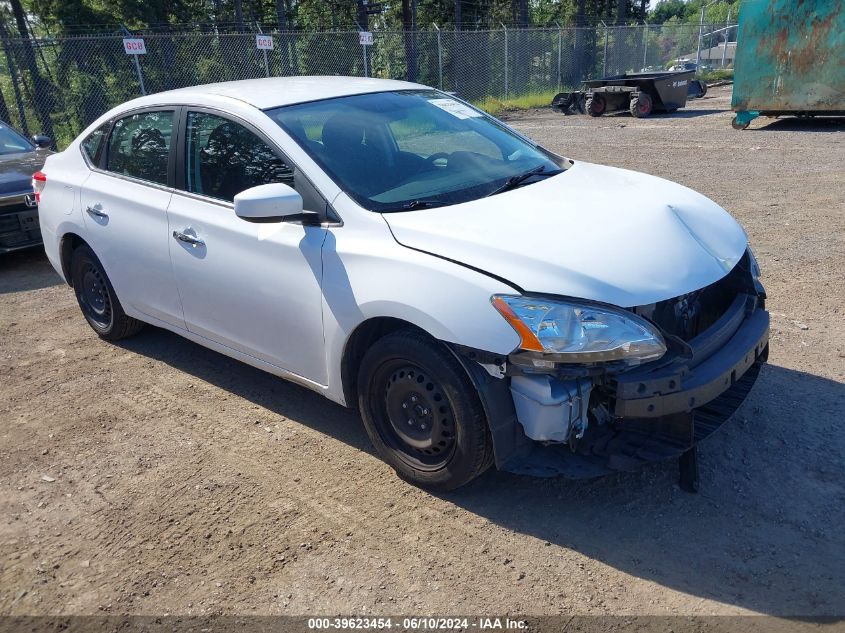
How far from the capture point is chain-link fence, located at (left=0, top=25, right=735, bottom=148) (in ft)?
49.9

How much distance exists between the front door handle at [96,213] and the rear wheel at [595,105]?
17.0 metres

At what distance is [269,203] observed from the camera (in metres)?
3.29

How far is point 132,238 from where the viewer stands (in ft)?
14.7

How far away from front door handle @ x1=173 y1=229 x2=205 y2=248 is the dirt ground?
1.00 meters

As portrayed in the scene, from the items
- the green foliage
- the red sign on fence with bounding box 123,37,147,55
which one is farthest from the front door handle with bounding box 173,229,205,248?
the green foliage

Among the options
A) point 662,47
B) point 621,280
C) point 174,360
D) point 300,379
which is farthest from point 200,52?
point 662,47

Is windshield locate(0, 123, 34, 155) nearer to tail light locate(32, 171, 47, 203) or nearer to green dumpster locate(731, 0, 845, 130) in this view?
tail light locate(32, 171, 47, 203)

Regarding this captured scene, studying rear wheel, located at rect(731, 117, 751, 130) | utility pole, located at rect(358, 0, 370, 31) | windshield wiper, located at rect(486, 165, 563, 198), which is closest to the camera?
windshield wiper, located at rect(486, 165, 563, 198)

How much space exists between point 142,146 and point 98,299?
1.29 meters

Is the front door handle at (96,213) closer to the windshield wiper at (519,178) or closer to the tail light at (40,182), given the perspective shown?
the tail light at (40,182)

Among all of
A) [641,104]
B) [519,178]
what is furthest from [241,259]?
[641,104]

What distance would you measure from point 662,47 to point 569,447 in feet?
107

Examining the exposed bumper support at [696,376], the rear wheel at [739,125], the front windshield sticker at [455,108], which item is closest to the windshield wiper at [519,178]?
the front windshield sticker at [455,108]

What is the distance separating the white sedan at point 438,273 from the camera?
2859 mm
